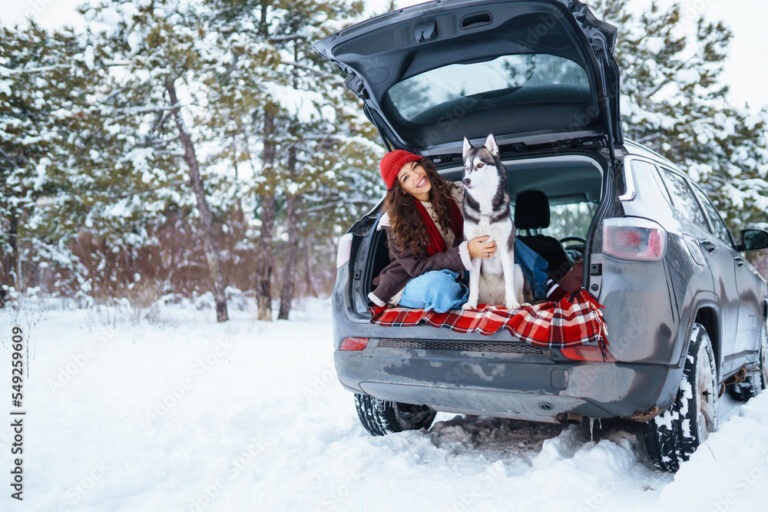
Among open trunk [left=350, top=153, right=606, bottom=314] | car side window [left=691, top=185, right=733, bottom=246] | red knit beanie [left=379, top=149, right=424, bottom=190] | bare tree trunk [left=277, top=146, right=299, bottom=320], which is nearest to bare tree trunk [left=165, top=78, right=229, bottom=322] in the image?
bare tree trunk [left=277, top=146, right=299, bottom=320]

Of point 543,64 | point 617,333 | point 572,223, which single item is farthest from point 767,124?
point 617,333

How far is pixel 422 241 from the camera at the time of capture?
3.00 meters

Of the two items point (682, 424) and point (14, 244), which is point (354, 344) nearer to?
point (682, 424)

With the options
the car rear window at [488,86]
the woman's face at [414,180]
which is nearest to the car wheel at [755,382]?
the car rear window at [488,86]

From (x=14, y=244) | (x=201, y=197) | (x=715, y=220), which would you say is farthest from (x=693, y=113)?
(x=14, y=244)

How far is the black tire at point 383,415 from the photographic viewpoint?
3.30 metres

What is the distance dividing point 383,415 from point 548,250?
1.67 metres

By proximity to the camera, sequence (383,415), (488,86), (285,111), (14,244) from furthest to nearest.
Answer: (14,244), (285,111), (383,415), (488,86)

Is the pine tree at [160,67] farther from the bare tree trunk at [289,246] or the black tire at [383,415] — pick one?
the black tire at [383,415]

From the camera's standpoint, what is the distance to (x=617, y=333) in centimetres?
218

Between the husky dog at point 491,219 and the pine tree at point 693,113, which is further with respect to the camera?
the pine tree at point 693,113

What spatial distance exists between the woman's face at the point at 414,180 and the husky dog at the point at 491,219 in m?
0.38

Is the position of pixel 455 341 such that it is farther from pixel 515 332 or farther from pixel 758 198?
pixel 758 198

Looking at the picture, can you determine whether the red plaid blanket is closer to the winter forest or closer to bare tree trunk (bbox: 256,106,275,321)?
the winter forest
